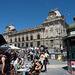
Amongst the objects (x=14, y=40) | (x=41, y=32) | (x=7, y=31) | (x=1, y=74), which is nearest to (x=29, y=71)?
(x=1, y=74)

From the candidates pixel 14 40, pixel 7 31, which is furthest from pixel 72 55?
pixel 7 31

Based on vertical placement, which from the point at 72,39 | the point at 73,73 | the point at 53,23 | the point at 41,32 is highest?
the point at 53,23

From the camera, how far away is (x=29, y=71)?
18.4 ft

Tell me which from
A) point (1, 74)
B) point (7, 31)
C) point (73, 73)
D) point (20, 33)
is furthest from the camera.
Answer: point (7, 31)

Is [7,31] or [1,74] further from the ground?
[7,31]

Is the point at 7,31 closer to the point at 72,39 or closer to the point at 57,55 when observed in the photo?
the point at 57,55

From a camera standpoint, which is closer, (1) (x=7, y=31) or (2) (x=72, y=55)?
(2) (x=72, y=55)

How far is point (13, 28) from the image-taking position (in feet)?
190

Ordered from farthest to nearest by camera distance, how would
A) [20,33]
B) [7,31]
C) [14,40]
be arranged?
[7,31]
[14,40]
[20,33]

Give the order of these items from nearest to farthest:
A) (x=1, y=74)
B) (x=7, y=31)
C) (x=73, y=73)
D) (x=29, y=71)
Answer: (x=1, y=74) < (x=29, y=71) < (x=73, y=73) < (x=7, y=31)

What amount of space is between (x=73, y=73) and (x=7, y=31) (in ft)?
172

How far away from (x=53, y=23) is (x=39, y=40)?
8.73 m

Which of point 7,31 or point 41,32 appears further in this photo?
point 7,31

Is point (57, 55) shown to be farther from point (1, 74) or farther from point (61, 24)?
point (61, 24)
